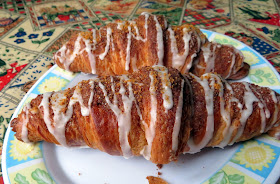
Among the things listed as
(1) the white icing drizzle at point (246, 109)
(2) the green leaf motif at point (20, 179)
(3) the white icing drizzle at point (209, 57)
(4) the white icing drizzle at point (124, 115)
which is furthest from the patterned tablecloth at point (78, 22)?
(4) the white icing drizzle at point (124, 115)

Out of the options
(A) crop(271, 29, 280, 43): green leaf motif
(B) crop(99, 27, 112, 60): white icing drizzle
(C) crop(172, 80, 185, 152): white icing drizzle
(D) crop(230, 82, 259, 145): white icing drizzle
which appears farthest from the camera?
(A) crop(271, 29, 280, 43): green leaf motif

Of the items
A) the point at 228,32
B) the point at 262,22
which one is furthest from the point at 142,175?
the point at 262,22

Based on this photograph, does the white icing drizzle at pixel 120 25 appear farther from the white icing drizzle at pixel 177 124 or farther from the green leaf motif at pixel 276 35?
the green leaf motif at pixel 276 35

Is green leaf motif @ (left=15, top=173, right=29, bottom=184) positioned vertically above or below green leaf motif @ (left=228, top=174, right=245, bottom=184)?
above

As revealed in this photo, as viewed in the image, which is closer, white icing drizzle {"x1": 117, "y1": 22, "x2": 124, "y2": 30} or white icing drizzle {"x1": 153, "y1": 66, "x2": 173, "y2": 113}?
white icing drizzle {"x1": 153, "y1": 66, "x2": 173, "y2": 113}

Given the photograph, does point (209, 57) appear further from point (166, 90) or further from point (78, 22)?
point (78, 22)

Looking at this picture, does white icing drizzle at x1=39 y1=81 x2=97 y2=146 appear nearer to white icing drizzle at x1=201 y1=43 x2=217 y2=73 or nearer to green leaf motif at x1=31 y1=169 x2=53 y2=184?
green leaf motif at x1=31 y1=169 x2=53 y2=184

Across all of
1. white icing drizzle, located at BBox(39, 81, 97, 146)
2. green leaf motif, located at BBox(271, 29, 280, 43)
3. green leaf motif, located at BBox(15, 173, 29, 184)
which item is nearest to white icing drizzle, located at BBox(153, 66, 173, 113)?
white icing drizzle, located at BBox(39, 81, 97, 146)
